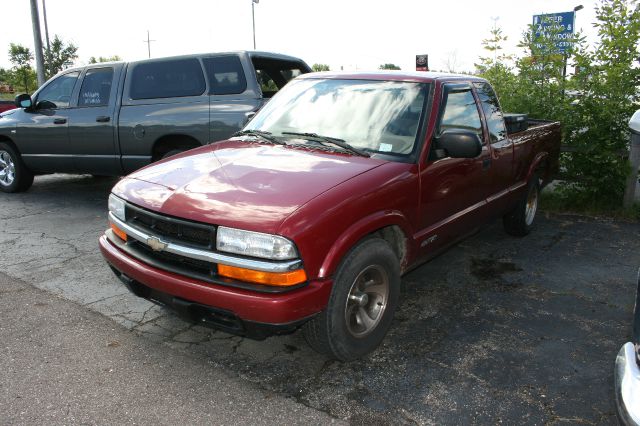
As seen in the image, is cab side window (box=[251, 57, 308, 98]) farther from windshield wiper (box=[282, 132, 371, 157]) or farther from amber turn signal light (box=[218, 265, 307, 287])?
amber turn signal light (box=[218, 265, 307, 287])

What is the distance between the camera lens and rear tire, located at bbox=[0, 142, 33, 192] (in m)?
7.74

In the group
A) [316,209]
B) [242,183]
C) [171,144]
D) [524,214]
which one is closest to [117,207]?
[242,183]

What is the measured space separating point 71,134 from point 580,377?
267 inches

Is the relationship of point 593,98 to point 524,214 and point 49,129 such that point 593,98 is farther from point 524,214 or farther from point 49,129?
point 49,129

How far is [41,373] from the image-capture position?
118 inches

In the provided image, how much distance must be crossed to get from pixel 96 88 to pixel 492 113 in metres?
5.26

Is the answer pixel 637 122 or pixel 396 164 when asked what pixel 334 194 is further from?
pixel 637 122

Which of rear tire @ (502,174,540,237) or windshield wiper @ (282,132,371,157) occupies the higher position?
windshield wiper @ (282,132,371,157)

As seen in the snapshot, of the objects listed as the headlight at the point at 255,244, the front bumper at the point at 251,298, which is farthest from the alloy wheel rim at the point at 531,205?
the headlight at the point at 255,244

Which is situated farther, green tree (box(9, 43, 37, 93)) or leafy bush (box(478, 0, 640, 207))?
green tree (box(9, 43, 37, 93))

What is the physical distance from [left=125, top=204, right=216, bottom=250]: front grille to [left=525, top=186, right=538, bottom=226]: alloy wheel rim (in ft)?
13.6

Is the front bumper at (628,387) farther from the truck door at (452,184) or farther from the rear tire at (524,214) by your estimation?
the rear tire at (524,214)

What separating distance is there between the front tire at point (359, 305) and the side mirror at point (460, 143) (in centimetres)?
86

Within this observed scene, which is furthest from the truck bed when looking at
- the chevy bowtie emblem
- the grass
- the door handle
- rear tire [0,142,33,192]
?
rear tire [0,142,33,192]
